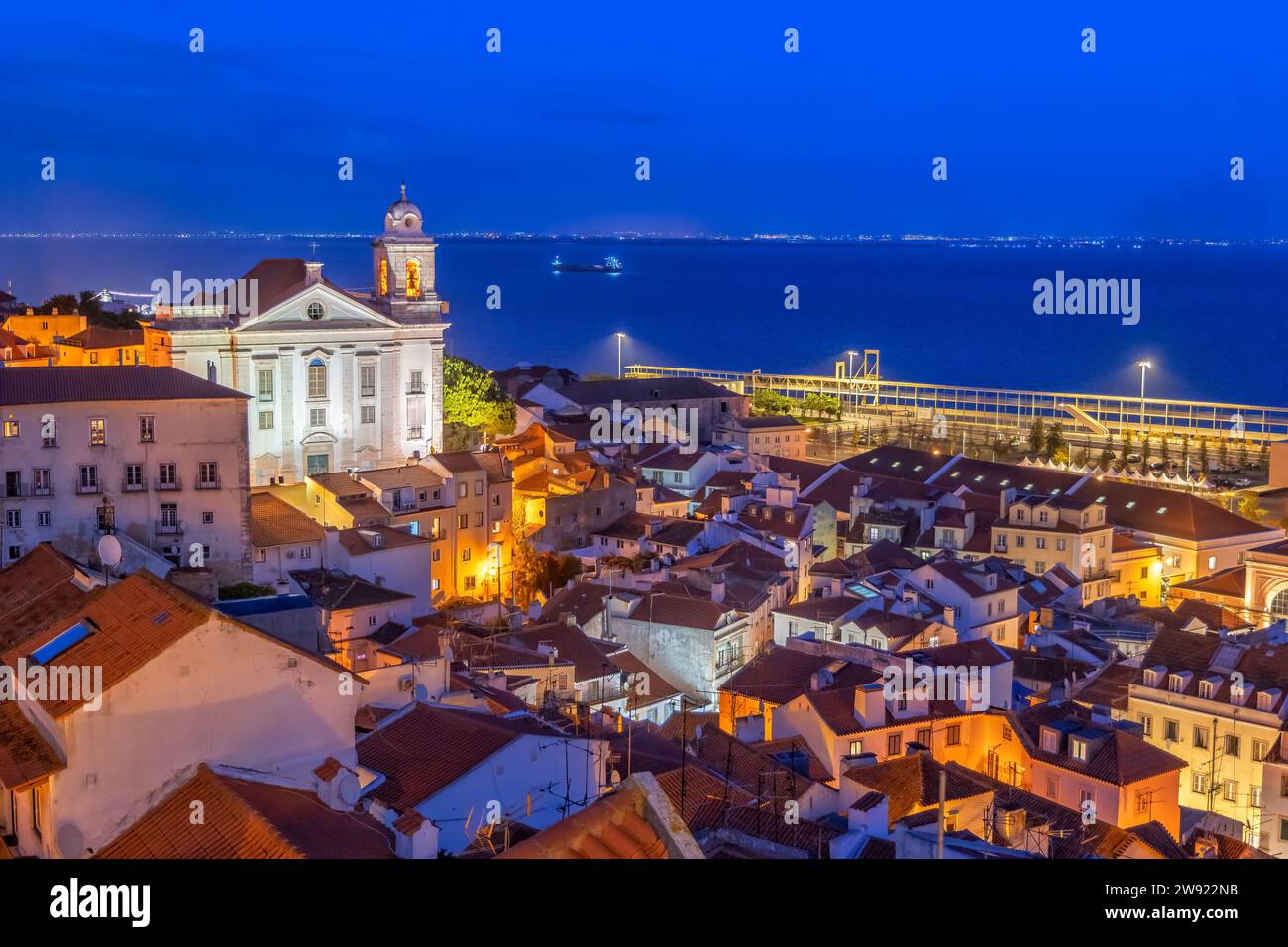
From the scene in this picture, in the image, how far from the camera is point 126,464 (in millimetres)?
16844

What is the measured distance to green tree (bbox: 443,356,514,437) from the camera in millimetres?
34625

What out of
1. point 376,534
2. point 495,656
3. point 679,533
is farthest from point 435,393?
point 495,656

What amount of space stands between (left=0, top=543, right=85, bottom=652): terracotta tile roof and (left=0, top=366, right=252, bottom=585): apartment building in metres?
5.86

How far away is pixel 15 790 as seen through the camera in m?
6.62

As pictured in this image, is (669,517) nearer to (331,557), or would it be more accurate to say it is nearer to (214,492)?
(331,557)

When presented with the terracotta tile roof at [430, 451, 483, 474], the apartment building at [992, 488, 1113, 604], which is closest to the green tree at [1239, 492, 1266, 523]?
the apartment building at [992, 488, 1113, 604]

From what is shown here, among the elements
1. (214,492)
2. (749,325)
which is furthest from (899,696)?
(749,325)

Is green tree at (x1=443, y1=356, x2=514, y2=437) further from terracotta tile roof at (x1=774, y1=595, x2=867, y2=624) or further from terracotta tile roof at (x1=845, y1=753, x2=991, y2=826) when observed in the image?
terracotta tile roof at (x1=845, y1=753, x2=991, y2=826)

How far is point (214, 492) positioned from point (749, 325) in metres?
96.0

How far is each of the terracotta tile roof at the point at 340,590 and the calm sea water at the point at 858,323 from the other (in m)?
56.9

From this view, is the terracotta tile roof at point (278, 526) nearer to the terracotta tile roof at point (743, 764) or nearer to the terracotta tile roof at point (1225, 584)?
the terracotta tile roof at point (743, 764)

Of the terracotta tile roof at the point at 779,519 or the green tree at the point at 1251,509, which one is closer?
the terracotta tile roof at the point at 779,519

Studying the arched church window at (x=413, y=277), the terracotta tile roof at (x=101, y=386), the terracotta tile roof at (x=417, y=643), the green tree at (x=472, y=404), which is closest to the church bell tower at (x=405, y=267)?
the arched church window at (x=413, y=277)

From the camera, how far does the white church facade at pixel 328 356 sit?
85.8 ft
